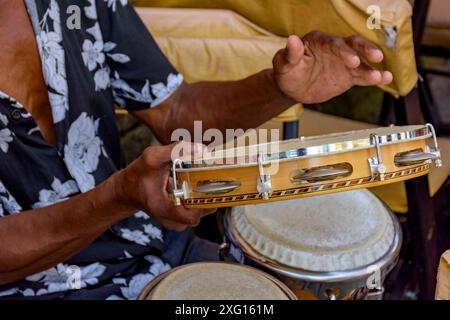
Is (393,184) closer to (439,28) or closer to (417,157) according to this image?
(417,157)

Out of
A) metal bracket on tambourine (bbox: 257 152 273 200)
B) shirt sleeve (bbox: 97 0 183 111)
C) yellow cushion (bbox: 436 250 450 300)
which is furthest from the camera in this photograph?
shirt sleeve (bbox: 97 0 183 111)

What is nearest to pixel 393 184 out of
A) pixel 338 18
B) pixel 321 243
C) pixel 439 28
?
pixel 338 18

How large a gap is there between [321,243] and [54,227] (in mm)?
497

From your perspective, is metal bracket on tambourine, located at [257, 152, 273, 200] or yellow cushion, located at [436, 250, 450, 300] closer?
yellow cushion, located at [436, 250, 450, 300]

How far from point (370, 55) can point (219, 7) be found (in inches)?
39.5

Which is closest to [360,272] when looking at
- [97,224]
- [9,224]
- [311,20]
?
[97,224]

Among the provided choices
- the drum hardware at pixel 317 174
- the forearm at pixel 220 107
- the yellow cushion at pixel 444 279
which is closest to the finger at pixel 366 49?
the forearm at pixel 220 107

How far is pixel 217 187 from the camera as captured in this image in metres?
0.78

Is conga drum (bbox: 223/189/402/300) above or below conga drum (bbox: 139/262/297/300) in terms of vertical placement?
below

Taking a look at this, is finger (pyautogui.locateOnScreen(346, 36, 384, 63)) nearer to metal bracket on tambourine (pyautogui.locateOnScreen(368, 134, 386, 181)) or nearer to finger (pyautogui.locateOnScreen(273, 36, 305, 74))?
finger (pyautogui.locateOnScreen(273, 36, 305, 74))

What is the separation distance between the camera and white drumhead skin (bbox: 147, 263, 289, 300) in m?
0.95

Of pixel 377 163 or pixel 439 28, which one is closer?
pixel 377 163

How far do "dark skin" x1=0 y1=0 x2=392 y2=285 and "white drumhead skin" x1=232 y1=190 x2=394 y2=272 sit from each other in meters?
0.21

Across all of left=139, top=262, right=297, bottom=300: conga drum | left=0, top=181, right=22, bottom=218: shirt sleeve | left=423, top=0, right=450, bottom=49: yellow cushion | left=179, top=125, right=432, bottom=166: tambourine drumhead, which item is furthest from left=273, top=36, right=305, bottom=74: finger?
left=423, top=0, right=450, bottom=49: yellow cushion
